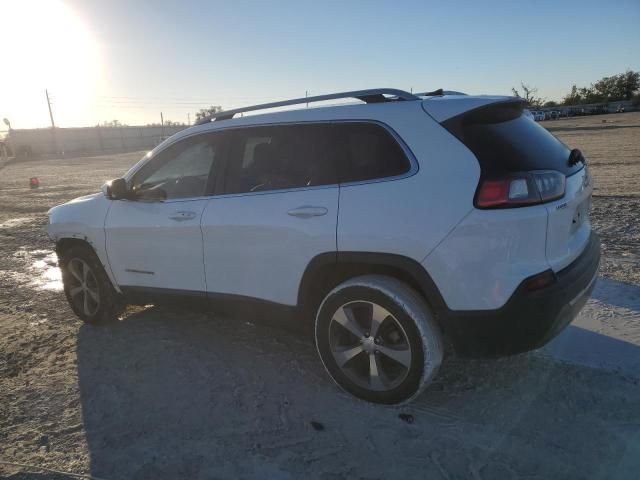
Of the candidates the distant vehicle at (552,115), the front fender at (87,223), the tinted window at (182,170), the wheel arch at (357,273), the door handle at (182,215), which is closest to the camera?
the wheel arch at (357,273)

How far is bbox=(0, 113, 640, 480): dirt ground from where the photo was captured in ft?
8.24

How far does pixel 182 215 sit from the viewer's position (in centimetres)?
364

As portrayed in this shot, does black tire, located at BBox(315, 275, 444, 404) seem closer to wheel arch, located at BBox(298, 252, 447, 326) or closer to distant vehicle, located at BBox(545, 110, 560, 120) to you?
wheel arch, located at BBox(298, 252, 447, 326)

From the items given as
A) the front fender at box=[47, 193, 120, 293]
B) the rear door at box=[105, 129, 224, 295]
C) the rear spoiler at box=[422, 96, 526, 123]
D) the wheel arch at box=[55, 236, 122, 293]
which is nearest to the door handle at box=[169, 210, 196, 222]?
the rear door at box=[105, 129, 224, 295]

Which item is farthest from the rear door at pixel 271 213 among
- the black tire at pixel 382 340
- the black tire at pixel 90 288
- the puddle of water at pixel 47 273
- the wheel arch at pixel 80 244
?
the puddle of water at pixel 47 273

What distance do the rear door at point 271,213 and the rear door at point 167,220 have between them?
0.48ft

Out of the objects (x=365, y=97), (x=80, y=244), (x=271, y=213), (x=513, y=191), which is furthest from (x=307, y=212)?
(x=80, y=244)

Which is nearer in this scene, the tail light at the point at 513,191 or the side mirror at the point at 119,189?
the tail light at the point at 513,191

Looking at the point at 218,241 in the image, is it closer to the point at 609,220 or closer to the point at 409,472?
the point at 409,472

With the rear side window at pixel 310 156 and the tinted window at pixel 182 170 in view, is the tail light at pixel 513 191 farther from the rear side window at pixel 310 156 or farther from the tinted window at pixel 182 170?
the tinted window at pixel 182 170

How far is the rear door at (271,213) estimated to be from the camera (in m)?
3.02

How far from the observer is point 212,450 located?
2.67 metres

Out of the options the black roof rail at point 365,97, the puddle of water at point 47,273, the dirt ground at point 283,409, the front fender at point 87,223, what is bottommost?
the dirt ground at point 283,409

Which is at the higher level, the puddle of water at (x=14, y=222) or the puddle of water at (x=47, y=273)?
the puddle of water at (x=14, y=222)
